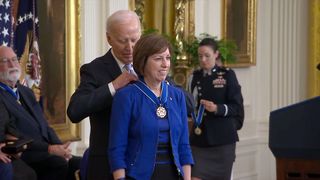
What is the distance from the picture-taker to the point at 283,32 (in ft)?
33.1

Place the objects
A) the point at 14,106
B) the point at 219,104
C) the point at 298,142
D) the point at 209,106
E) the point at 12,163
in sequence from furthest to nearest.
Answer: the point at 219,104
the point at 209,106
the point at 14,106
the point at 12,163
the point at 298,142

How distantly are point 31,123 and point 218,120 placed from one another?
1.83 meters

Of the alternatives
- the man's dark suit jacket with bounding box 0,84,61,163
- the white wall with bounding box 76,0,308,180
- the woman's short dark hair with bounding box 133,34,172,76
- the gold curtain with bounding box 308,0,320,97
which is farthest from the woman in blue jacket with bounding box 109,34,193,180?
the gold curtain with bounding box 308,0,320,97

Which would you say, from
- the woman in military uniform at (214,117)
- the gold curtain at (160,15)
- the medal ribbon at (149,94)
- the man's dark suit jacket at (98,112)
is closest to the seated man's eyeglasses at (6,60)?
the woman in military uniform at (214,117)

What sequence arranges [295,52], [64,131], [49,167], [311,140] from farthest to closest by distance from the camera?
1. [295,52]
2. [64,131]
3. [49,167]
4. [311,140]

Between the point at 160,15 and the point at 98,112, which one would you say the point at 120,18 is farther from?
the point at 160,15

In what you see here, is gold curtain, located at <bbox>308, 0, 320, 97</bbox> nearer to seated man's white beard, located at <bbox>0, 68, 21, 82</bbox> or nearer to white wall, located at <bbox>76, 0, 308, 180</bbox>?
white wall, located at <bbox>76, 0, 308, 180</bbox>

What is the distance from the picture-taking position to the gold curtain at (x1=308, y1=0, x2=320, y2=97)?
9828 mm

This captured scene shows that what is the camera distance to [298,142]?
388 cm

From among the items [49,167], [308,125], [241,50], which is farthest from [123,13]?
[241,50]

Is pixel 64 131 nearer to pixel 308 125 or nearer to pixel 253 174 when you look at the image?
pixel 308 125

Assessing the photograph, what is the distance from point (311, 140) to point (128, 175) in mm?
1174

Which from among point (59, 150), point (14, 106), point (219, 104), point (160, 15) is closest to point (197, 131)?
point (219, 104)

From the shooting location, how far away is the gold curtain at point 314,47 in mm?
9828
